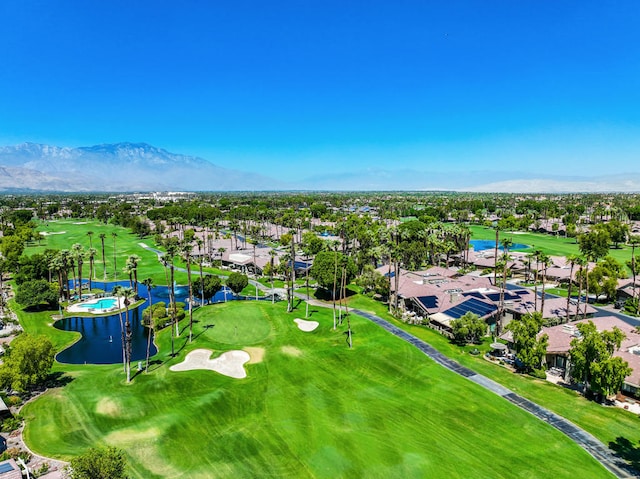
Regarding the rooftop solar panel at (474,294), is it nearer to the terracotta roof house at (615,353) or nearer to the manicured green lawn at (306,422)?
the terracotta roof house at (615,353)

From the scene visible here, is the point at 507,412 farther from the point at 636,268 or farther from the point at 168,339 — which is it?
the point at 636,268

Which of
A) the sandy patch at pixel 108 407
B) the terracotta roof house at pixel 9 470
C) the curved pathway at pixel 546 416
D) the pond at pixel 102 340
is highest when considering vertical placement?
the terracotta roof house at pixel 9 470

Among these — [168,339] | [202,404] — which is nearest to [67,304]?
[168,339]

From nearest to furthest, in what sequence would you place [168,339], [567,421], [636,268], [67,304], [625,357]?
[567,421], [625,357], [168,339], [67,304], [636,268]

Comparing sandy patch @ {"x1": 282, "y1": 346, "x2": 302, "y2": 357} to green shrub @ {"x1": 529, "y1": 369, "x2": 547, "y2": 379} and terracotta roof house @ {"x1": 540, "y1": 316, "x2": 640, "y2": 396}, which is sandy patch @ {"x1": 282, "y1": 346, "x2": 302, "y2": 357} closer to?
green shrub @ {"x1": 529, "y1": 369, "x2": 547, "y2": 379}

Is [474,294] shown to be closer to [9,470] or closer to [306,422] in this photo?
[306,422]

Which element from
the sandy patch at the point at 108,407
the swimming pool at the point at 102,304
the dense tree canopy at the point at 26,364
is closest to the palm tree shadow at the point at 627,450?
the sandy patch at the point at 108,407
